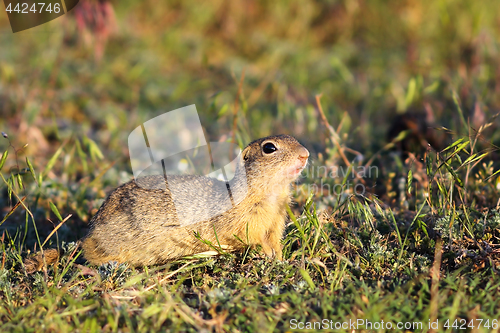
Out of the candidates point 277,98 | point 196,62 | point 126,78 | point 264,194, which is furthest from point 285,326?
point 196,62

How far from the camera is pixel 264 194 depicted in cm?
368

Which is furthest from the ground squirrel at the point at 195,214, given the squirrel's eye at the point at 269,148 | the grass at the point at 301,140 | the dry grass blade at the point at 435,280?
the dry grass blade at the point at 435,280

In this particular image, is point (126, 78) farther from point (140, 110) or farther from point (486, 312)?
point (486, 312)

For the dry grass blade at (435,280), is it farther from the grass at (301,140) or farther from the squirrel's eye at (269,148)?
the squirrel's eye at (269,148)

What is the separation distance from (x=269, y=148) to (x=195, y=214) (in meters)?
0.82

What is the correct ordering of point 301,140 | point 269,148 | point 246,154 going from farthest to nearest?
point 301,140, point 246,154, point 269,148

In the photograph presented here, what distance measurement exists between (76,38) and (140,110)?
1.88 m

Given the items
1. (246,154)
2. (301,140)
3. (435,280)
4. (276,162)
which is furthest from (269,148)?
(435,280)

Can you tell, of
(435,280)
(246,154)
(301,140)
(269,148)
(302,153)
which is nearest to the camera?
(435,280)

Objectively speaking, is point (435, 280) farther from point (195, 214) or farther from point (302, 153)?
point (195, 214)

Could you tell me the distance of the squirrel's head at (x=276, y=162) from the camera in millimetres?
3592

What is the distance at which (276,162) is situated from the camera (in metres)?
3.62

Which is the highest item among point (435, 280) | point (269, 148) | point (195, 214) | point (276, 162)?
point (269, 148)

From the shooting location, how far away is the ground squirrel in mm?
3527
